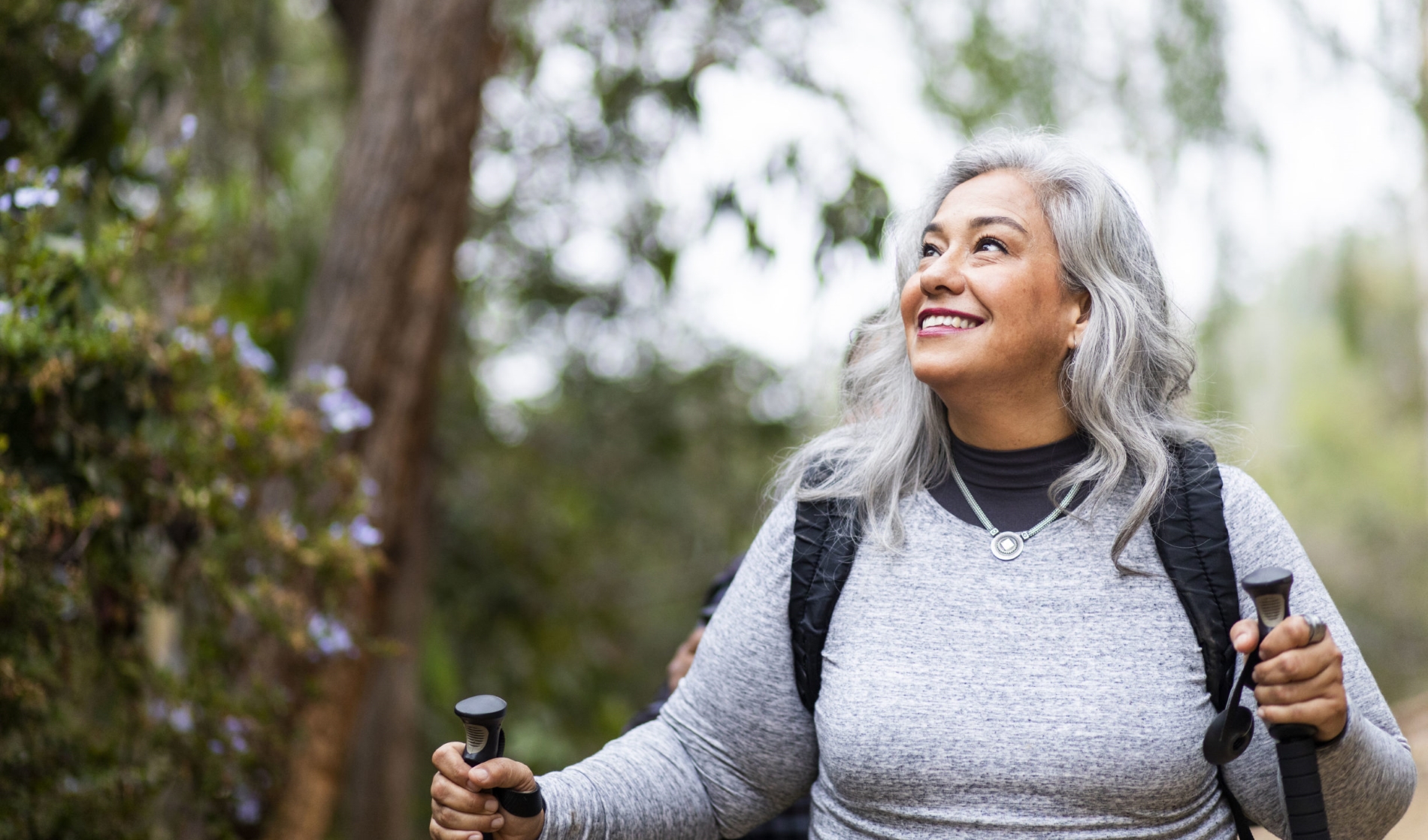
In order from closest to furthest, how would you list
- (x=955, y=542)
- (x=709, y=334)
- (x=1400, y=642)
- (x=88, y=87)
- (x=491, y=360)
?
(x=955, y=542)
(x=88, y=87)
(x=709, y=334)
(x=491, y=360)
(x=1400, y=642)

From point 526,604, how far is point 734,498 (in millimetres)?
1679

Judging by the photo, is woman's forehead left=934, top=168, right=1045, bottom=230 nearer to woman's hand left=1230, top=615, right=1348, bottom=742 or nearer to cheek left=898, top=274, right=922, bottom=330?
cheek left=898, top=274, right=922, bottom=330

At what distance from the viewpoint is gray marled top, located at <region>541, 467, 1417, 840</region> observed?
1620 mm

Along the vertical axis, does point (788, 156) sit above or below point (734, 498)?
above

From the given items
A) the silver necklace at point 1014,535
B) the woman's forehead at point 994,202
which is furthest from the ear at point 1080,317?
the silver necklace at point 1014,535

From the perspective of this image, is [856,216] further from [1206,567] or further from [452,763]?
[452,763]

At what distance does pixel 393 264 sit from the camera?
348 centimetres

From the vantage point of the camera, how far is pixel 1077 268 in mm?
1896

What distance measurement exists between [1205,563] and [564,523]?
18.7ft

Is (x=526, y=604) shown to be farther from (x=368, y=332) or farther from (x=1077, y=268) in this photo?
(x=1077, y=268)

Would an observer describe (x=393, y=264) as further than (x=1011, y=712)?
Yes

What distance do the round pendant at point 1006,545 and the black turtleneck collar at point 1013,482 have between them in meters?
0.02

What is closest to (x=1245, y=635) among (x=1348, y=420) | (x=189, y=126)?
(x=189, y=126)

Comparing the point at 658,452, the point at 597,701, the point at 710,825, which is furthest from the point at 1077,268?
the point at 597,701
